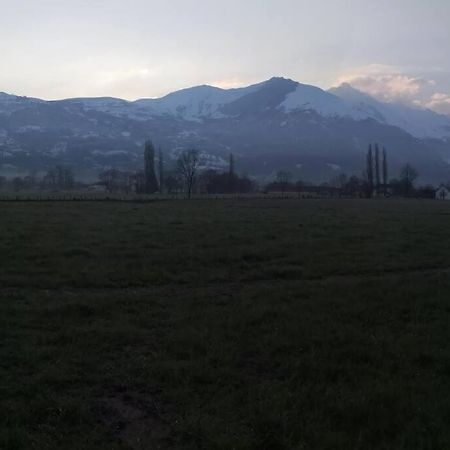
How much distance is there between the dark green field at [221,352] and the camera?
8195mm

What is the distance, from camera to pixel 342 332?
520 inches

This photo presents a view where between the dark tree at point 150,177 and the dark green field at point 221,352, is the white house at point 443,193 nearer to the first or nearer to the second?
the dark tree at point 150,177

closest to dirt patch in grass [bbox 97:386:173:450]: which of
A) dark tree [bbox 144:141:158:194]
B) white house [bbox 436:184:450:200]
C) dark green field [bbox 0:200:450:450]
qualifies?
dark green field [bbox 0:200:450:450]

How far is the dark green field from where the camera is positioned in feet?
26.9

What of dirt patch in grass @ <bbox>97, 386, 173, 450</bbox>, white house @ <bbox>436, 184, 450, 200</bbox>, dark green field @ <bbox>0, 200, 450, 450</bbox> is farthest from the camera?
white house @ <bbox>436, 184, 450, 200</bbox>

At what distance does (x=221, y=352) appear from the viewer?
11.6 meters

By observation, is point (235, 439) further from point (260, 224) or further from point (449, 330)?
point (260, 224)

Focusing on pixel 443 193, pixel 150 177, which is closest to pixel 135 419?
pixel 150 177

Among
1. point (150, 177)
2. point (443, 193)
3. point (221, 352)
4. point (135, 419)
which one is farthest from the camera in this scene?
point (150, 177)

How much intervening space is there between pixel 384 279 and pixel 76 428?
574 inches

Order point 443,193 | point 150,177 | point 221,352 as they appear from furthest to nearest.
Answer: point 150,177 → point 443,193 → point 221,352

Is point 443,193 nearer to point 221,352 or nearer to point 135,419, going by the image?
point 221,352

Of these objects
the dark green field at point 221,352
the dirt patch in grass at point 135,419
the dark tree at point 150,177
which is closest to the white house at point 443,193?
the dark tree at point 150,177

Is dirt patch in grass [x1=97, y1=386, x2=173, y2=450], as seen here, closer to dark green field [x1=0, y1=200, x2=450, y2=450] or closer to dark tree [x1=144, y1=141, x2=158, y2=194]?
dark green field [x1=0, y1=200, x2=450, y2=450]
